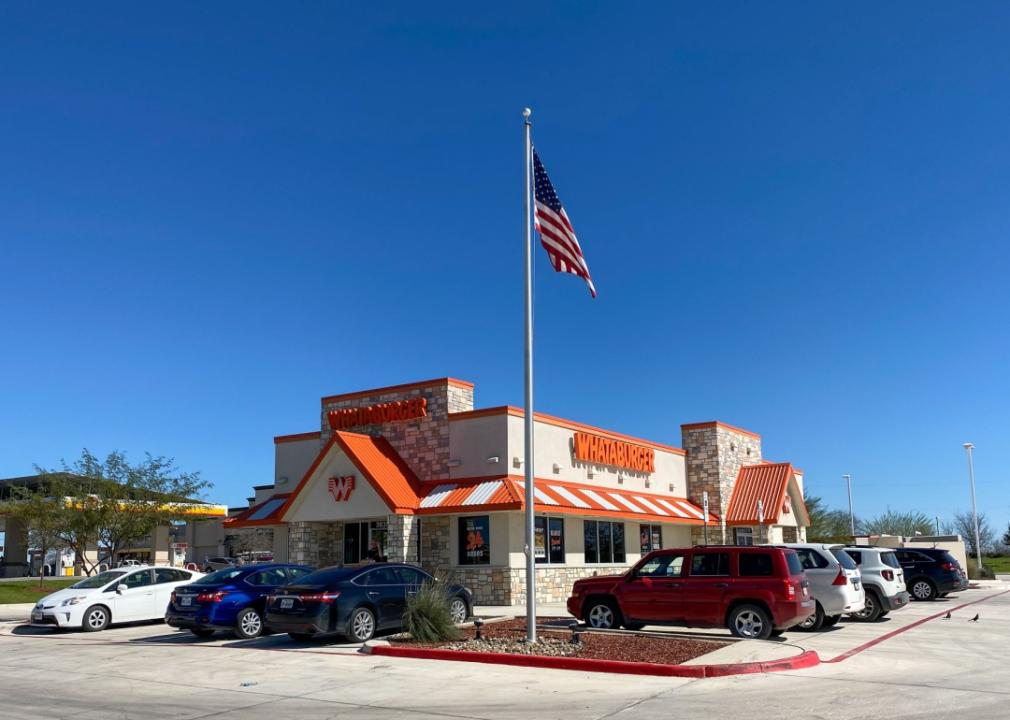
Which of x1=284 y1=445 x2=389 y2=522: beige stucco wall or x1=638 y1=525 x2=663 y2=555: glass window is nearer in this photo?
x1=284 y1=445 x2=389 y2=522: beige stucco wall

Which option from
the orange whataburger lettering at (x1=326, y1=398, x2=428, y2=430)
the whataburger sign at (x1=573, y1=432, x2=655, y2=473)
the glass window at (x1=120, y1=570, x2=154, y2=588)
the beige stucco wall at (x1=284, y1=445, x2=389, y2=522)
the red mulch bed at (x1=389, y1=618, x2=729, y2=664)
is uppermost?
the orange whataburger lettering at (x1=326, y1=398, x2=428, y2=430)

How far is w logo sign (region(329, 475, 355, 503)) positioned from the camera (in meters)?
27.3

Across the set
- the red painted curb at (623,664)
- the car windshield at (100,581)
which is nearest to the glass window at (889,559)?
the red painted curb at (623,664)

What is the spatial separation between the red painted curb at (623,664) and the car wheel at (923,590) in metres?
15.6

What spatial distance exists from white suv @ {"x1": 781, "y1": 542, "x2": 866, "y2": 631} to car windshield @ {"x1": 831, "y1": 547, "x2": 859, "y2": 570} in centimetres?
4

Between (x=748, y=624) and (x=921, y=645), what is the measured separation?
3.23 meters

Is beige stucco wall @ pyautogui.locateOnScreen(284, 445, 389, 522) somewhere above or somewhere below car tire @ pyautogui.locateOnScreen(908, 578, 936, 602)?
above

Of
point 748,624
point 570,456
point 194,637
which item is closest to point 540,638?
point 748,624

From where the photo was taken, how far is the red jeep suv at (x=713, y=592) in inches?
618

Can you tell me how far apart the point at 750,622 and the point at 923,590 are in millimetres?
Result: 14422

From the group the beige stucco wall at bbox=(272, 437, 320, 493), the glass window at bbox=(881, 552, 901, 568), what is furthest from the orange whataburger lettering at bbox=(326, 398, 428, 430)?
the glass window at bbox=(881, 552, 901, 568)

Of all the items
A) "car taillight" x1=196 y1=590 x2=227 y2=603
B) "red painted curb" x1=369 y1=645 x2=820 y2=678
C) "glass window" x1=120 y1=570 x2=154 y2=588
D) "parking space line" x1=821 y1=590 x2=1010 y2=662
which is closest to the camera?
"red painted curb" x1=369 y1=645 x2=820 y2=678

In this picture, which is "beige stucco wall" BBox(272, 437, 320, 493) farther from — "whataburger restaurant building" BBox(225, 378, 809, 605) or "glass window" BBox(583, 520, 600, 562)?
"glass window" BBox(583, 520, 600, 562)

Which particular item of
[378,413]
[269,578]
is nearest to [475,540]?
[378,413]
